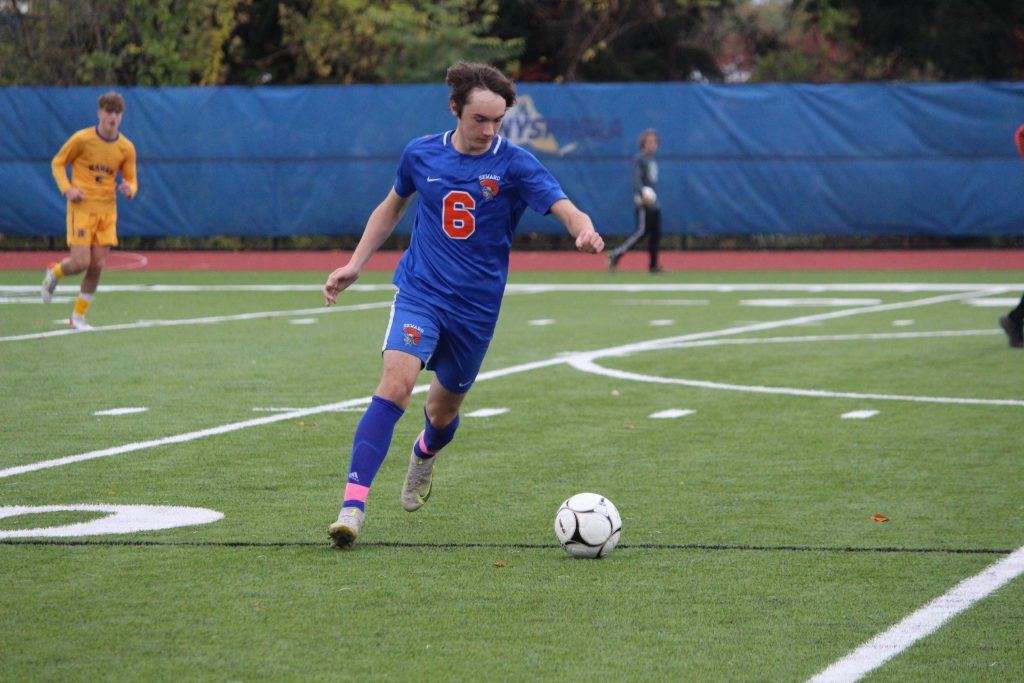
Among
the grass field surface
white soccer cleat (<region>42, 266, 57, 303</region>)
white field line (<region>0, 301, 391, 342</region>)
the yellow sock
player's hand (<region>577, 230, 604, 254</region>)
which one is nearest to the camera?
the grass field surface

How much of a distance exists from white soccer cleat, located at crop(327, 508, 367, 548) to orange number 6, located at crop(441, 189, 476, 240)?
1283 mm

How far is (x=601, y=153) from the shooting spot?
2856 cm

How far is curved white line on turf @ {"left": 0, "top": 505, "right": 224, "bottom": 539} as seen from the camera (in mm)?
6680

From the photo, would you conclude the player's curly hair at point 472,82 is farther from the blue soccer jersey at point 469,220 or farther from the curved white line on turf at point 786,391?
the curved white line on turf at point 786,391

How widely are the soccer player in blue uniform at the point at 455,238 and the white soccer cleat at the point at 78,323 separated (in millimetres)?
9868

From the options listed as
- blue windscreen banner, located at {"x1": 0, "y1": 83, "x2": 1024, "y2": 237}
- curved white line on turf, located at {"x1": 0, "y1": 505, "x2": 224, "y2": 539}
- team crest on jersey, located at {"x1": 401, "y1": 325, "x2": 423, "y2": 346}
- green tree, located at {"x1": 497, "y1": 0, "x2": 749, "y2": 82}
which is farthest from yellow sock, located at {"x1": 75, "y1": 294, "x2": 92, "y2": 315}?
green tree, located at {"x1": 497, "y1": 0, "x2": 749, "y2": 82}

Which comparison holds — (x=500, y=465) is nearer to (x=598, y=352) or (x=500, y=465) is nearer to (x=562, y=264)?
(x=598, y=352)

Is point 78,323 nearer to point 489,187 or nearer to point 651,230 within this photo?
point 489,187

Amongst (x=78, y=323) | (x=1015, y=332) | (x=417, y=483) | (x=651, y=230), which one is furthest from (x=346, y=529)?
(x=651, y=230)

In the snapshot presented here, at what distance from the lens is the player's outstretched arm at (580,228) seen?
6.57m

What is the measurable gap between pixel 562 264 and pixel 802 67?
19.5m

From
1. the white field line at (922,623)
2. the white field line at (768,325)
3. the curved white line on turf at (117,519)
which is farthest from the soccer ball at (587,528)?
the white field line at (768,325)

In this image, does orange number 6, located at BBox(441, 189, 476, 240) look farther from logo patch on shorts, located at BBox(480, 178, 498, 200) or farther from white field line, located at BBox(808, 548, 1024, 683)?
white field line, located at BBox(808, 548, 1024, 683)

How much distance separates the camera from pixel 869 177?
28.1 metres
